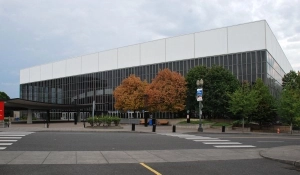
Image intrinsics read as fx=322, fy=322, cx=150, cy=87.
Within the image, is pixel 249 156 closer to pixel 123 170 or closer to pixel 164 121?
pixel 123 170

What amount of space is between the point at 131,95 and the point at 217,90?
49.2ft

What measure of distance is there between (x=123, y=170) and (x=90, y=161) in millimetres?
2126

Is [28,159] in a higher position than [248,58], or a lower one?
lower

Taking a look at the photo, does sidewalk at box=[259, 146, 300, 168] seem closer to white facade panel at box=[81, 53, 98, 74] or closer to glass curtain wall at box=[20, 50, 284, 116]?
glass curtain wall at box=[20, 50, 284, 116]

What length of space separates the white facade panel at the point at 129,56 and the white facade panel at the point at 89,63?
8.38 m

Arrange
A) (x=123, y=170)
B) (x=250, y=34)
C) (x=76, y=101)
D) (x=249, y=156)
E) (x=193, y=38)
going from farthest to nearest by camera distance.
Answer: (x=76, y=101) < (x=193, y=38) < (x=250, y=34) < (x=249, y=156) < (x=123, y=170)

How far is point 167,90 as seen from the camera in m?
49.7

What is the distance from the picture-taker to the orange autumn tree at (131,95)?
55438mm

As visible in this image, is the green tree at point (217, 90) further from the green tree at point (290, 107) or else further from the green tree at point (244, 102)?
the green tree at point (290, 107)

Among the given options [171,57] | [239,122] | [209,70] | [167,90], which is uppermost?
[171,57]

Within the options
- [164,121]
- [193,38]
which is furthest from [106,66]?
[164,121]

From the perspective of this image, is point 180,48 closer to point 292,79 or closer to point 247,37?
point 247,37

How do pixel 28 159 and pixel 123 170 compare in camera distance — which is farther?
pixel 28 159

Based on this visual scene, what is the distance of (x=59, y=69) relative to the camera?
3666 inches
